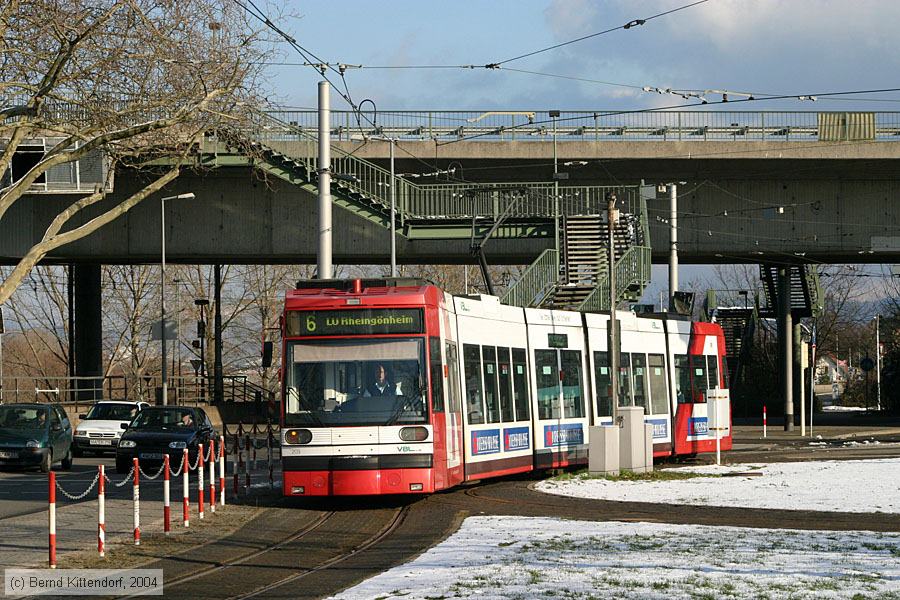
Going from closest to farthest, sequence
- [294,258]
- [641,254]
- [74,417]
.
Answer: [641,254], [294,258], [74,417]

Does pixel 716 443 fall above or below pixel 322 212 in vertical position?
below

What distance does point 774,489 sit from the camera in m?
21.5

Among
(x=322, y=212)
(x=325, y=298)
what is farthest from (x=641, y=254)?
(x=325, y=298)

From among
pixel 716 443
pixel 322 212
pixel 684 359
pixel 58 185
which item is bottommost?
pixel 716 443

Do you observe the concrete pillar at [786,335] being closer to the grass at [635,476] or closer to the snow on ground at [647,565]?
the grass at [635,476]

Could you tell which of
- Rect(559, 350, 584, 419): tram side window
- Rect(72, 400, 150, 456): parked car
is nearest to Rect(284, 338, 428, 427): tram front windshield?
Rect(559, 350, 584, 419): tram side window

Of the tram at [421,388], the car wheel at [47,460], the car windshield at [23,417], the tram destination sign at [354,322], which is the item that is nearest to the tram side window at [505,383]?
the tram at [421,388]

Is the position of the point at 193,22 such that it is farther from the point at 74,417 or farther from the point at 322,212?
the point at 74,417

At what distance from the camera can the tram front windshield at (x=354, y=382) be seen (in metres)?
19.1

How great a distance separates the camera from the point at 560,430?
84.9 feet

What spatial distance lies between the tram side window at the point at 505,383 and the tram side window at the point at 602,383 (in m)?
4.38

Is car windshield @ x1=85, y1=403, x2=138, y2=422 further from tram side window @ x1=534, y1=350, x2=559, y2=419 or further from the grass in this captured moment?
the grass

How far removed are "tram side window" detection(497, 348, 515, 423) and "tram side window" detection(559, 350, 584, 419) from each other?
266 centimetres

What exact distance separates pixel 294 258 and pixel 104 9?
20339mm
